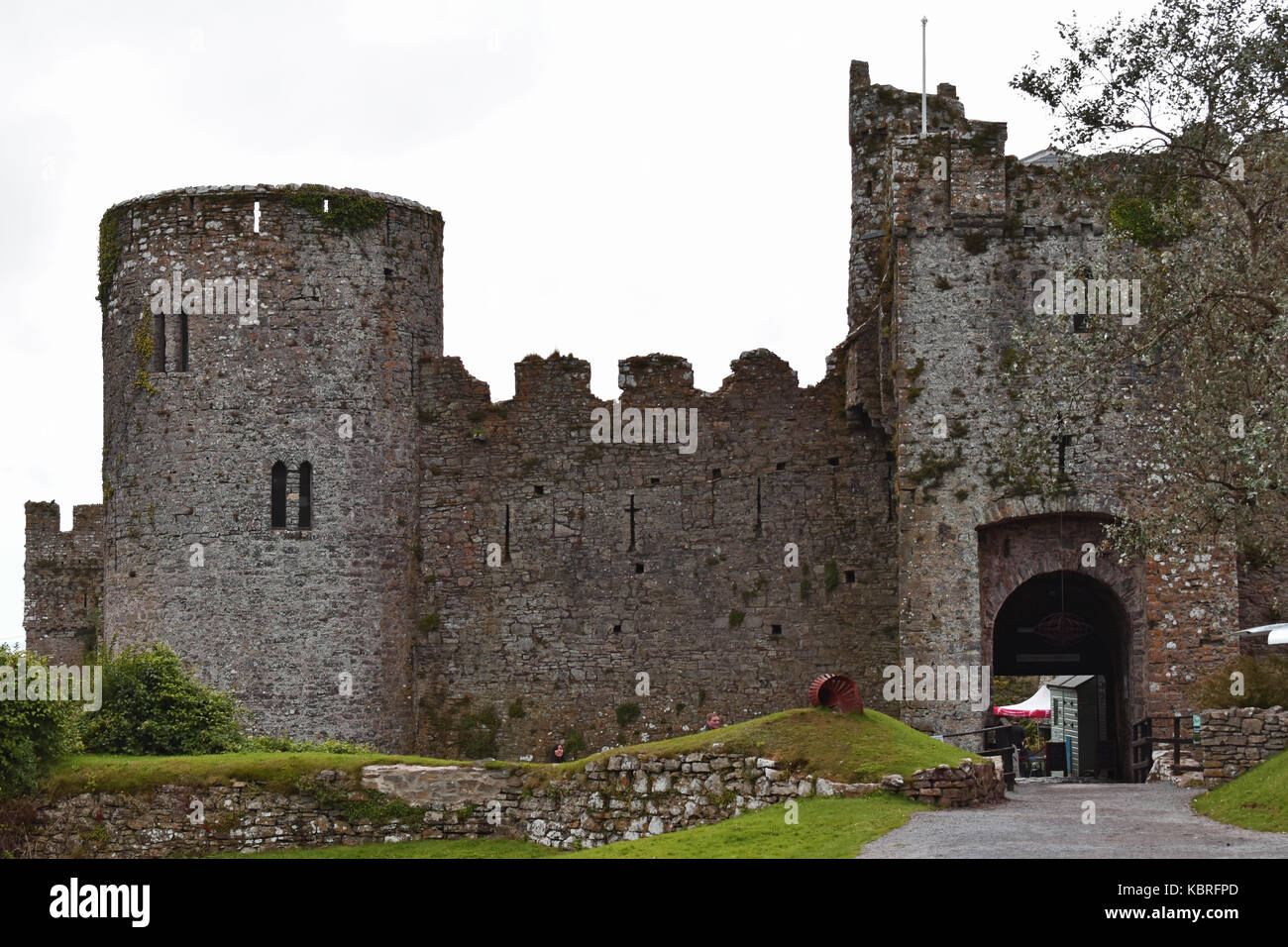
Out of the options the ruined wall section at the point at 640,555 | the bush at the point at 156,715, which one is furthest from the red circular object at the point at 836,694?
the bush at the point at 156,715

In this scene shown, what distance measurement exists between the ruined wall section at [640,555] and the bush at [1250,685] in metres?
7.15

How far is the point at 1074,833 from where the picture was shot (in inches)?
788

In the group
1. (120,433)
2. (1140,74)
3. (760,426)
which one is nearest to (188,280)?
(120,433)

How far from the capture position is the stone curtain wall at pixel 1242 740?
976 inches

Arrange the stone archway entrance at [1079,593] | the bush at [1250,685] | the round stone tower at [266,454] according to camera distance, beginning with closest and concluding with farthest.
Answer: the bush at [1250,685], the stone archway entrance at [1079,593], the round stone tower at [266,454]

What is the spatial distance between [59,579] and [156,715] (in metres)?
17.6

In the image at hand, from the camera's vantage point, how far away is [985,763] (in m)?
23.9

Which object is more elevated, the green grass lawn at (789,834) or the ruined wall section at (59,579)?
the ruined wall section at (59,579)

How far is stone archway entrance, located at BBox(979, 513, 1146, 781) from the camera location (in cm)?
3041

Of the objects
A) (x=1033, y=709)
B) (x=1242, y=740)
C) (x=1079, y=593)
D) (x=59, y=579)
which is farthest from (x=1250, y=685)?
(x=59, y=579)

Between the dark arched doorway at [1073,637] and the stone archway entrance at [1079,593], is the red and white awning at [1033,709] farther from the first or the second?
the stone archway entrance at [1079,593]

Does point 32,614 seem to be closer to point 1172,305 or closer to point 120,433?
point 120,433

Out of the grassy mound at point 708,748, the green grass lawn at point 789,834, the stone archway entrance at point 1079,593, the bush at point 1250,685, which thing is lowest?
the green grass lawn at point 789,834

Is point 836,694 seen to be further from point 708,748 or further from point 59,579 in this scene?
point 59,579
